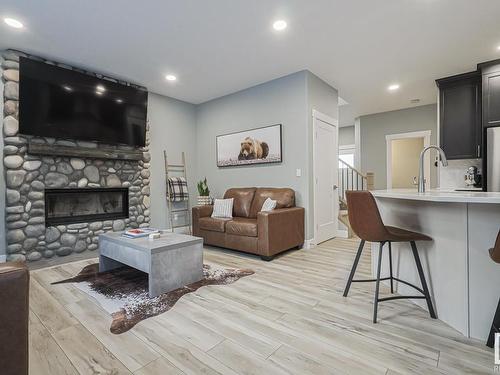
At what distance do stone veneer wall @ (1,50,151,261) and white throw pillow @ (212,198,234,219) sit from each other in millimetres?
1689

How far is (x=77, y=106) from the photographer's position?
357 cm

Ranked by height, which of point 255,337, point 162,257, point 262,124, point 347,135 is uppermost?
point 347,135

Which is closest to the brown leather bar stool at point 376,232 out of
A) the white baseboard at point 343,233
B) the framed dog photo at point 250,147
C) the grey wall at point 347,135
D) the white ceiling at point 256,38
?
the white ceiling at point 256,38

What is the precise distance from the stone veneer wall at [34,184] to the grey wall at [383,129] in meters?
5.74

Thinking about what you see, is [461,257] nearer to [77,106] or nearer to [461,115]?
[461,115]

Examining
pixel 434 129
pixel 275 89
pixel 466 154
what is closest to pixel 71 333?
pixel 275 89

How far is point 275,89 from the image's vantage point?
4137mm

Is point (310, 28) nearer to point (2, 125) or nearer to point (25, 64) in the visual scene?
point (25, 64)

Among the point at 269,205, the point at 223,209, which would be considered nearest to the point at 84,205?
the point at 223,209

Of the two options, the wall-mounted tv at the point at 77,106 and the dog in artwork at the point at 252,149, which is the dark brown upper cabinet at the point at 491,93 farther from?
the wall-mounted tv at the point at 77,106

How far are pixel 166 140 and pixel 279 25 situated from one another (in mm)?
3008

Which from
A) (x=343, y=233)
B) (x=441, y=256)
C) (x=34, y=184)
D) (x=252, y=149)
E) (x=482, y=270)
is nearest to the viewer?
(x=482, y=270)

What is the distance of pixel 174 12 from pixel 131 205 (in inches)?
116

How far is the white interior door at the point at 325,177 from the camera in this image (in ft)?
13.1
